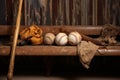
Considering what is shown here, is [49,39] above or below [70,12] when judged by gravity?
below

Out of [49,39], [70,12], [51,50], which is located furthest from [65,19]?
[51,50]

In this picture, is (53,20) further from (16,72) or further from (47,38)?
(16,72)

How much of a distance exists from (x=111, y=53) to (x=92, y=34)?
62 cm

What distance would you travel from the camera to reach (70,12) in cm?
314

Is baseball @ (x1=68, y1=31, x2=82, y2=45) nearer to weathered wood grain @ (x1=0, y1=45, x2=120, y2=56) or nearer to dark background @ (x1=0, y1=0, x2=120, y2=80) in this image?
weathered wood grain @ (x1=0, y1=45, x2=120, y2=56)

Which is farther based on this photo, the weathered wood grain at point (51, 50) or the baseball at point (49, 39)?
the baseball at point (49, 39)

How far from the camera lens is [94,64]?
3184 millimetres

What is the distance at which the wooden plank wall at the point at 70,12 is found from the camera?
3.12 m

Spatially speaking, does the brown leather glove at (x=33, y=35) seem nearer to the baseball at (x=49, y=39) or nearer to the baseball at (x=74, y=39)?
the baseball at (x=49, y=39)

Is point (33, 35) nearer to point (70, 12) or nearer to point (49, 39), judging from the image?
point (49, 39)

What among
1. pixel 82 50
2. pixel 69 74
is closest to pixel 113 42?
pixel 82 50

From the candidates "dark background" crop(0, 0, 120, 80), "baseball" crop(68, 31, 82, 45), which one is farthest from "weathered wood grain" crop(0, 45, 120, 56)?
"dark background" crop(0, 0, 120, 80)

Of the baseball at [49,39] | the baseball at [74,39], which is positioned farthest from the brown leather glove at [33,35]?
the baseball at [74,39]

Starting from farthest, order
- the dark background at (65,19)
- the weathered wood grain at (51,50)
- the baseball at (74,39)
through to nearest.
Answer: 1. the dark background at (65,19)
2. the baseball at (74,39)
3. the weathered wood grain at (51,50)
